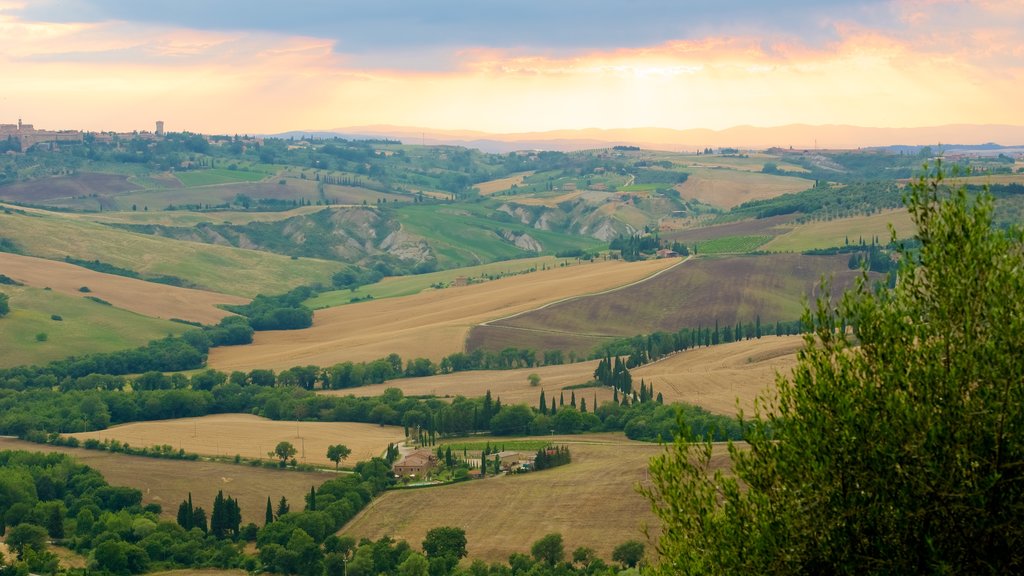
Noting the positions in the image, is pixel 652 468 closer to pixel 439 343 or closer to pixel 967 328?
pixel 967 328

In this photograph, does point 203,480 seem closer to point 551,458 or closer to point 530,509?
point 551,458

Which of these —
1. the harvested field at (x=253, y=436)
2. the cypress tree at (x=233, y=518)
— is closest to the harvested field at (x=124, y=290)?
the harvested field at (x=253, y=436)

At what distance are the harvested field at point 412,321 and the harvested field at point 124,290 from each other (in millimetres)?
14194

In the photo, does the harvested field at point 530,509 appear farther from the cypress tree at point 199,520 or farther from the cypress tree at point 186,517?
the cypress tree at point 186,517

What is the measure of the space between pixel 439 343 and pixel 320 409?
30.4 m

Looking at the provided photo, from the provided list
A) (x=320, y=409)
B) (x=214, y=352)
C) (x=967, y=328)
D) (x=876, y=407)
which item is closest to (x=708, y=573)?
(x=876, y=407)

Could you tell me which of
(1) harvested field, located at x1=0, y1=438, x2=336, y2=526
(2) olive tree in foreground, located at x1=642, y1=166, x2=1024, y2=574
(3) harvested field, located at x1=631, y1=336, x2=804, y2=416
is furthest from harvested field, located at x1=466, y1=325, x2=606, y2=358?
(2) olive tree in foreground, located at x1=642, y1=166, x2=1024, y2=574

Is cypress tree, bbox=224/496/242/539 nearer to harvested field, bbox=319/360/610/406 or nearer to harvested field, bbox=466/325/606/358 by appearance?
harvested field, bbox=319/360/610/406

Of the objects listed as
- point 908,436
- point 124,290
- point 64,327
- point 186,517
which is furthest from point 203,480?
point 124,290

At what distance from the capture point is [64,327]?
6314 inches

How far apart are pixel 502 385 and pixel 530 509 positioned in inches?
1825

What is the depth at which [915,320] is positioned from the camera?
24.4 metres

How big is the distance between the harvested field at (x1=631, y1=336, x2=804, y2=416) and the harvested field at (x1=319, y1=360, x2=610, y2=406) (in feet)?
19.9

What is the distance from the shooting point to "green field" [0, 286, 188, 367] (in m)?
151
